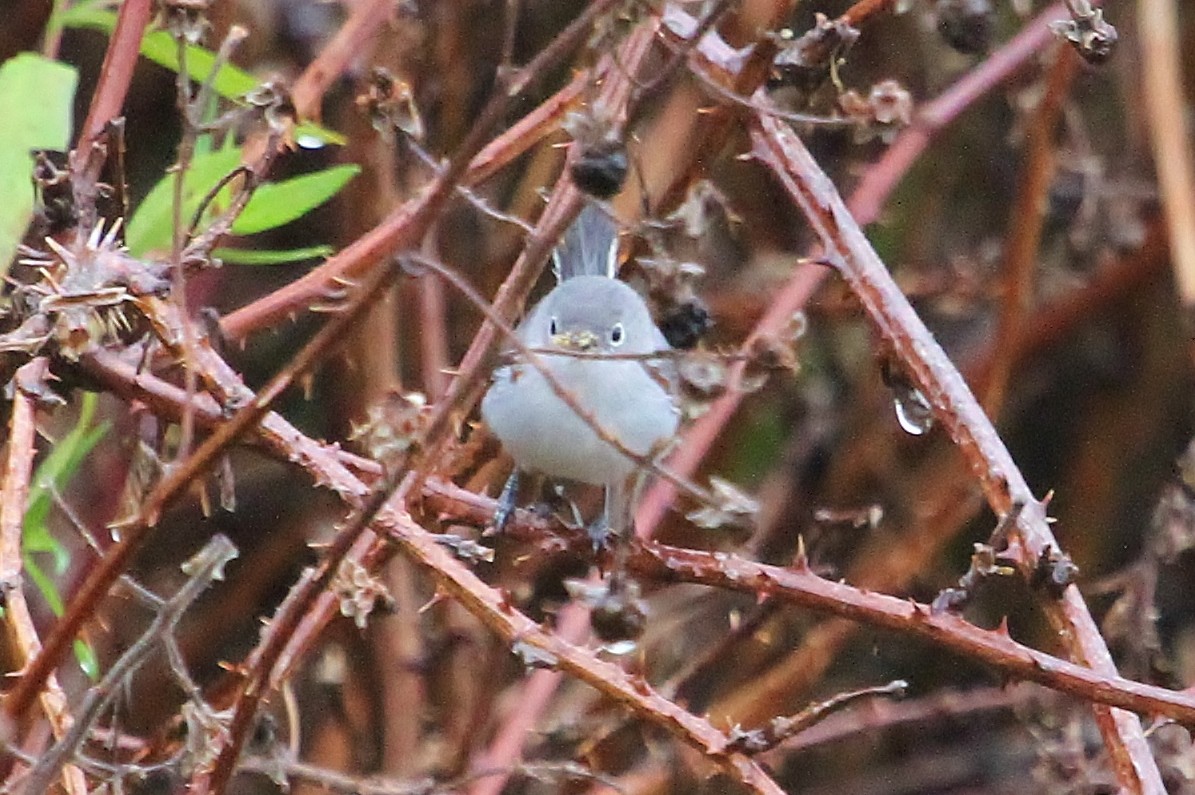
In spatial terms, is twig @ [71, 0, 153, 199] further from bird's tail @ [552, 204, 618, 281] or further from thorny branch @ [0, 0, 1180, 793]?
bird's tail @ [552, 204, 618, 281]

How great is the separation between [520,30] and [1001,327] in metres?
1.35

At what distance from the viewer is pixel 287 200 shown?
2.08 meters

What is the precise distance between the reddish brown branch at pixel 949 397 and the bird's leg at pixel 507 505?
513 millimetres

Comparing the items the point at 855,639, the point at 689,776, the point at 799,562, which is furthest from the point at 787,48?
the point at 855,639

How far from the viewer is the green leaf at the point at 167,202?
81.3 inches

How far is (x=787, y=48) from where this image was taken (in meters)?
1.79

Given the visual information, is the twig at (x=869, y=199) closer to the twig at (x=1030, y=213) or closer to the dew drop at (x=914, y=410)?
the twig at (x=1030, y=213)

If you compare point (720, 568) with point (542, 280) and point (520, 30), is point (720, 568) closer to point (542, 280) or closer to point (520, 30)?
point (542, 280)

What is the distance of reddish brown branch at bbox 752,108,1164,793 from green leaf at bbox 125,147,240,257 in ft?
2.21

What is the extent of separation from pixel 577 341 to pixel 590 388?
0.28 metres

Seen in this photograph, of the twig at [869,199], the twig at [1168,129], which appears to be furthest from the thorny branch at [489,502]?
the twig at [1168,129]

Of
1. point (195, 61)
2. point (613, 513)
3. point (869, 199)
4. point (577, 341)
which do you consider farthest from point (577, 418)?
point (195, 61)

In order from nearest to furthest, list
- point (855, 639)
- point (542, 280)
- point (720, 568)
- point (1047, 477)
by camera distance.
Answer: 1. point (720, 568)
2. point (542, 280)
3. point (855, 639)
4. point (1047, 477)

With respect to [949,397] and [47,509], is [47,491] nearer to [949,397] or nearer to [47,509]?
[47,509]
